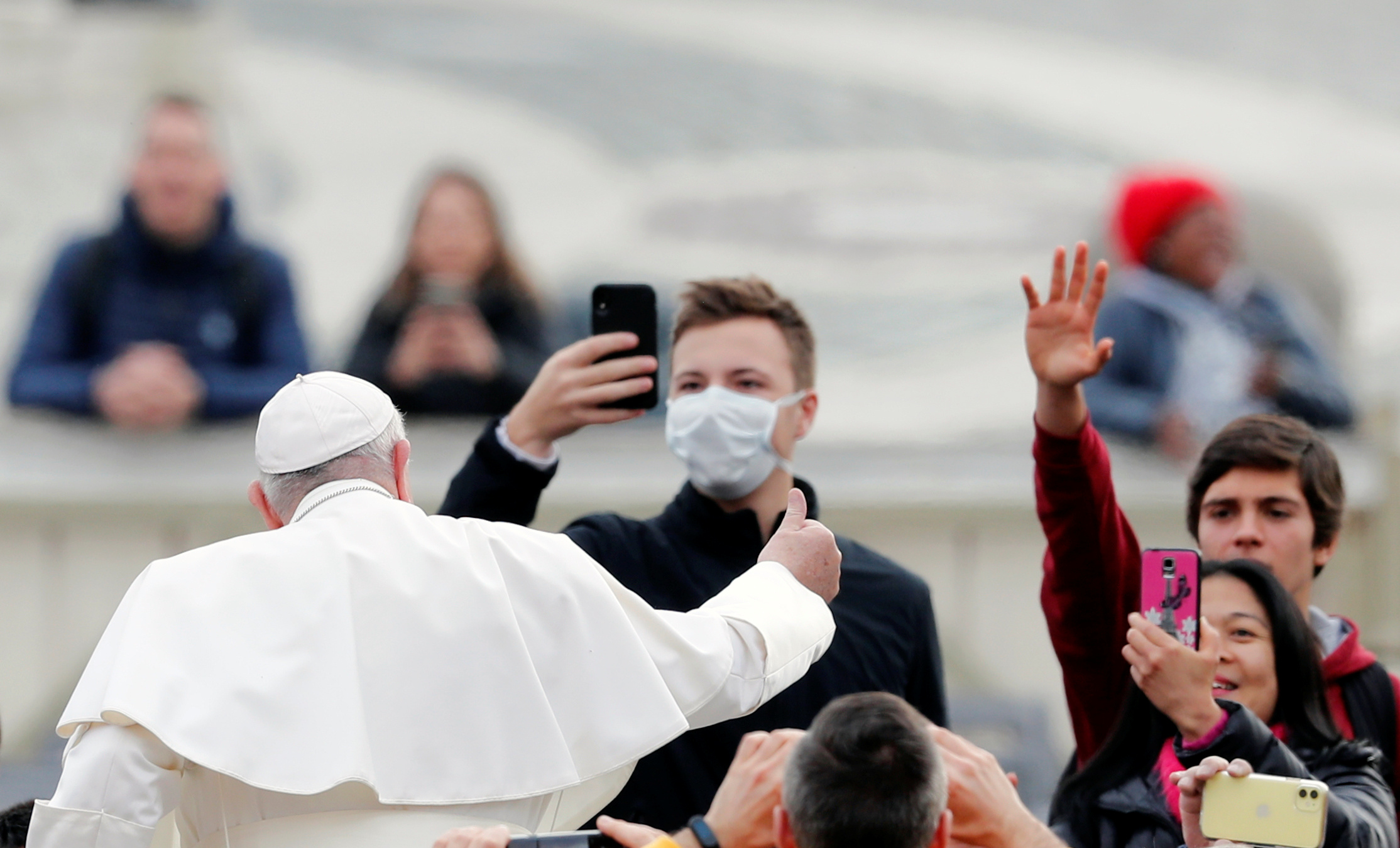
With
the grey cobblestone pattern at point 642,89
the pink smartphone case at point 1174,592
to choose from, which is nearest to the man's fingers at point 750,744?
the pink smartphone case at point 1174,592

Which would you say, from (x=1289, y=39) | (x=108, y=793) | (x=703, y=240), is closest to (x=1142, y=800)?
(x=108, y=793)

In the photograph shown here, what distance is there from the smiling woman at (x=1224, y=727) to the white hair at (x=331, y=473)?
114 cm

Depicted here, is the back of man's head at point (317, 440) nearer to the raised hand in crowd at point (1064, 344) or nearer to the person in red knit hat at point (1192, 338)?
the raised hand in crowd at point (1064, 344)

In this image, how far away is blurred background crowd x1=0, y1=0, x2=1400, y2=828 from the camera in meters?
5.65

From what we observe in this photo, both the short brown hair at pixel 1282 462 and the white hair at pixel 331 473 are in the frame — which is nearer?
the white hair at pixel 331 473

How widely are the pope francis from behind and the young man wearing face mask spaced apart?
467mm

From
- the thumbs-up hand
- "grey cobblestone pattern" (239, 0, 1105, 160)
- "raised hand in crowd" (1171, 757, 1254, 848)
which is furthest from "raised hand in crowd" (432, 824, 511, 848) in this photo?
"grey cobblestone pattern" (239, 0, 1105, 160)

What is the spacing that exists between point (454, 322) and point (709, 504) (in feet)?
9.56

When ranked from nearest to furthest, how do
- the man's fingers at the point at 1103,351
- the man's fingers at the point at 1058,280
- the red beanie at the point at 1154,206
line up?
1. the man's fingers at the point at 1103,351
2. the man's fingers at the point at 1058,280
3. the red beanie at the point at 1154,206

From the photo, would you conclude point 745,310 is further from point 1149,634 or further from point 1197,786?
point 1197,786

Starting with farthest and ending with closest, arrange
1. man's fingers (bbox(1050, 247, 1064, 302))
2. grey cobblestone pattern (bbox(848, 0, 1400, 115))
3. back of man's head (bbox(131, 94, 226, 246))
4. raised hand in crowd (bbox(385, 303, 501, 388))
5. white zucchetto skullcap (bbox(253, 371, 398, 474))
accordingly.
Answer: grey cobblestone pattern (bbox(848, 0, 1400, 115))
raised hand in crowd (bbox(385, 303, 501, 388))
back of man's head (bbox(131, 94, 226, 246))
man's fingers (bbox(1050, 247, 1064, 302))
white zucchetto skullcap (bbox(253, 371, 398, 474))

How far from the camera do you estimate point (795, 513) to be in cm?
253

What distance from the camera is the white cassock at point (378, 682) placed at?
2.09 m

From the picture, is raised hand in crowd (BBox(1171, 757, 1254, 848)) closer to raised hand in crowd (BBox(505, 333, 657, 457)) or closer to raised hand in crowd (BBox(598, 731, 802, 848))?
raised hand in crowd (BBox(598, 731, 802, 848))
